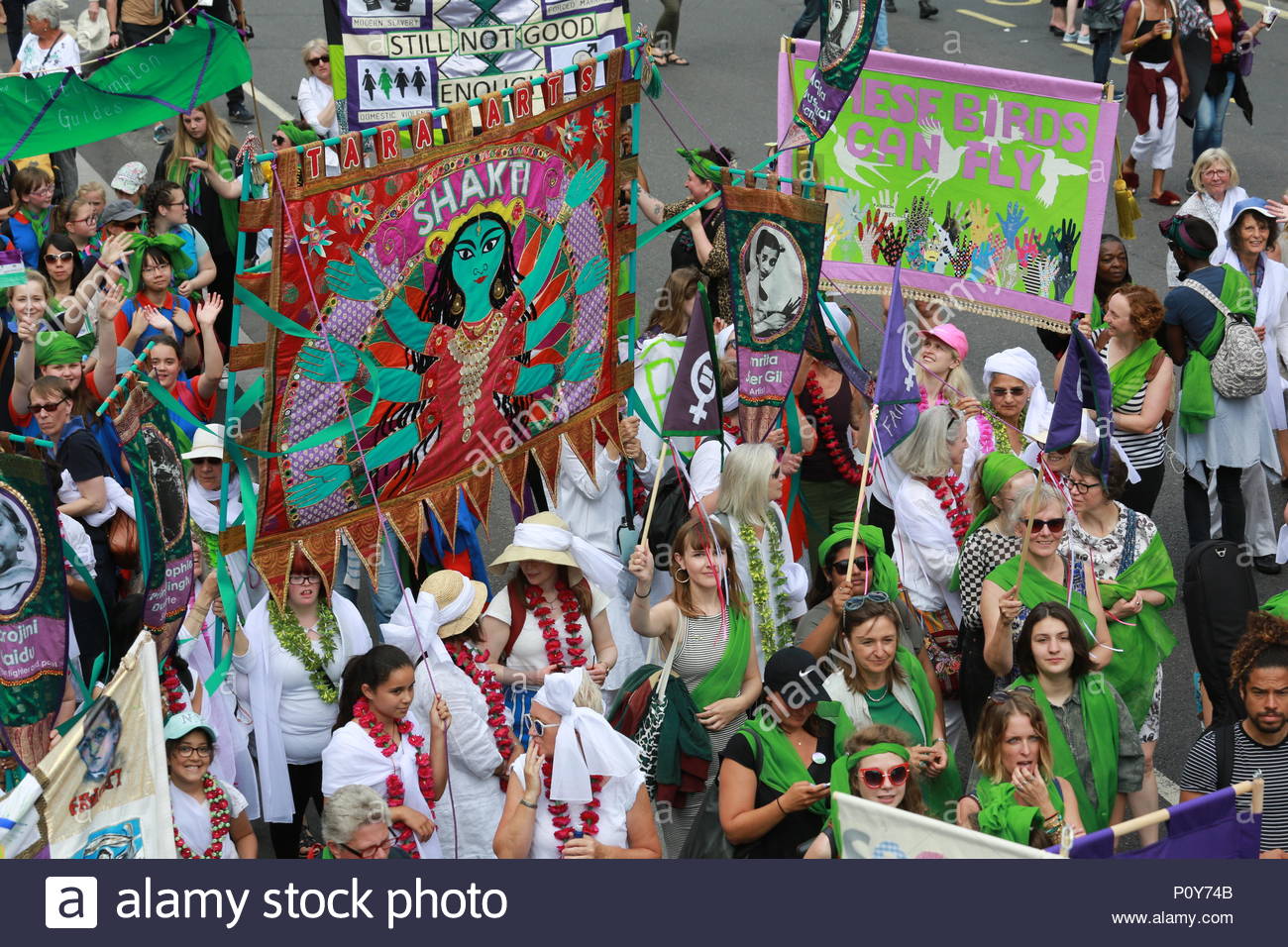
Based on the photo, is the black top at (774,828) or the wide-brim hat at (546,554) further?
the wide-brim hat at (546,554)

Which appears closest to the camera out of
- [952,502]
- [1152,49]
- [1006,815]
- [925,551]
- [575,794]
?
[1006,815]

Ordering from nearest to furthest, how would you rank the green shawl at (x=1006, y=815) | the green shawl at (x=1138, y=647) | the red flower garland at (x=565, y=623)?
1. the green shawl at (x=1006, y=815)
2. the green shawl at (x=1138, y=647)
3. the red flower garland at (x=565, y=623)

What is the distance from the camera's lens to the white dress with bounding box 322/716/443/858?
19.9ft

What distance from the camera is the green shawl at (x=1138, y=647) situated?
675cm

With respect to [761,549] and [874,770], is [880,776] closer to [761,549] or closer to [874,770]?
[874,770]

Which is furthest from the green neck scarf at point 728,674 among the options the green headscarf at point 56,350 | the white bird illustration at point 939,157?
the green headscarf at point 56,350

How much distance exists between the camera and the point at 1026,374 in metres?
8.16

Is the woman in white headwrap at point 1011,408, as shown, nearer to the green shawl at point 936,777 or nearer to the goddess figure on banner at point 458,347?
the green shawl at point 936,777

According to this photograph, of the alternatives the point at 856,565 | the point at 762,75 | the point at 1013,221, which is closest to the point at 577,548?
the point at 856,565

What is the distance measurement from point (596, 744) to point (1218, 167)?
5.75 metres

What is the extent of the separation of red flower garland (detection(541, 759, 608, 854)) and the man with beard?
1.94 meters

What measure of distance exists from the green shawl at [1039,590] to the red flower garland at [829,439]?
1.44 m

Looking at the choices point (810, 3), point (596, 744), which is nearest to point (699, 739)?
point (596, 744)

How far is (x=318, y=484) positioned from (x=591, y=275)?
5.17ft
